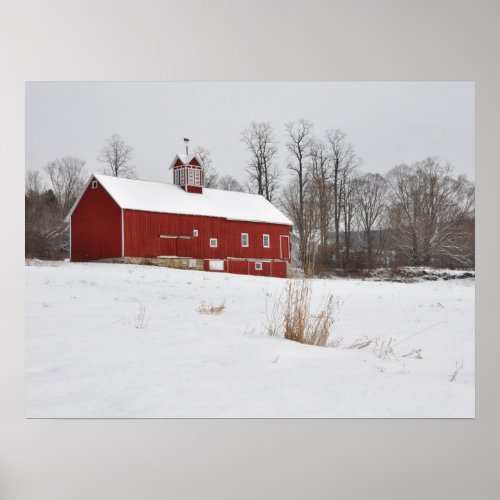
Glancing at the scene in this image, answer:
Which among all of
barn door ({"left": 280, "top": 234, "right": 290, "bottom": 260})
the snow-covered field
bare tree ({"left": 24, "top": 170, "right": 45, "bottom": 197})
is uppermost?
bare tree ({"left": 24, "top": 170, "right": 45, "bottom": 197})

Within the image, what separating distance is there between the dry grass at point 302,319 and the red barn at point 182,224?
0.22m

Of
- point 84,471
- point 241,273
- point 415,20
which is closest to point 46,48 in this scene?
point 241,273

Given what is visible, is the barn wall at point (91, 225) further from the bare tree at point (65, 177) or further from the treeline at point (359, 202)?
the treeline at point (359, 202)

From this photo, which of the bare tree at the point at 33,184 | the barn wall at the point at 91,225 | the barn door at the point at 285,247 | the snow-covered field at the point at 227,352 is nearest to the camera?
the snow-covered field at the point at 227,352

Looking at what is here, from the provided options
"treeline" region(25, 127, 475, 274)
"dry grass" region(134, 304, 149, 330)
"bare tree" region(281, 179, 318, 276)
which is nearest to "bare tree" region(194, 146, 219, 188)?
"treeline" region(25, 127, 475, 274)

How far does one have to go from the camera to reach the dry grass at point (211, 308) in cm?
366

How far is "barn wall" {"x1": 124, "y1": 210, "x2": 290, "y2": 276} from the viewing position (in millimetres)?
Answer: 3877

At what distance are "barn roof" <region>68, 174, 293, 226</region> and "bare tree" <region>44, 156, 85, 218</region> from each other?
8 cm

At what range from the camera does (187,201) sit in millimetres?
3799

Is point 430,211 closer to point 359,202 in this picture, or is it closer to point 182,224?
point 359,202

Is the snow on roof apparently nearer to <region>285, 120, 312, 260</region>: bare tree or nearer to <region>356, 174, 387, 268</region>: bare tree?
<region>285, 120, 312, 260</region>: bare tree

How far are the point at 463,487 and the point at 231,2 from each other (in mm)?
3508

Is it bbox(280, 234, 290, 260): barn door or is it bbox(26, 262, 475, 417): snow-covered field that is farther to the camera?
bbox(280, 234, 290, 260): barn door

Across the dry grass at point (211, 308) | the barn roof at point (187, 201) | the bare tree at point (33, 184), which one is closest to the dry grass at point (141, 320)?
the dry grass at point (211, 308)
